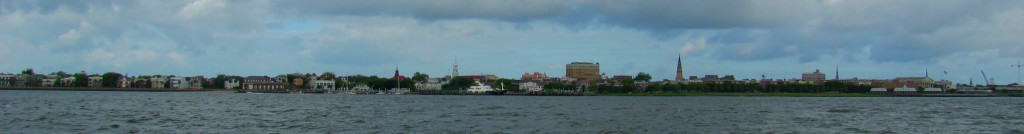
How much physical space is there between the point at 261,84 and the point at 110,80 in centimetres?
3841

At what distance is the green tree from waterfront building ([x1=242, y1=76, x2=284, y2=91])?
106 feet

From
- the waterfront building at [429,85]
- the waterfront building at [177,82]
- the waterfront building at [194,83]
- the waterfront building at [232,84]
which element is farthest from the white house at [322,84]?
the waterfront building at [177,82]

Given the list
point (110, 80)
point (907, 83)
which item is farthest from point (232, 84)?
point (907, 83)

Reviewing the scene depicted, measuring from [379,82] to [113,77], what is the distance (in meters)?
63.2

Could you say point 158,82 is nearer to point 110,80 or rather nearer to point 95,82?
point 110,80

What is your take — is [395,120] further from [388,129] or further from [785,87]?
[785,87]

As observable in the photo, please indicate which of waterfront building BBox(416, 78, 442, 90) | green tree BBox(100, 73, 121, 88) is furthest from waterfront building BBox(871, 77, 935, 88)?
green tree BBox(100, 73, 121, 88)

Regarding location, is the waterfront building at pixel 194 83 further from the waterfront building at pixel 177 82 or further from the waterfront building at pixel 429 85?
the waterfront building at pixel 429 85

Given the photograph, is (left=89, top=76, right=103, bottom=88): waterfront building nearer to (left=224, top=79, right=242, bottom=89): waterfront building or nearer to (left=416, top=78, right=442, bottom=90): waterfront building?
(left=224, top=79, right=242, bottom=89): waterfront building

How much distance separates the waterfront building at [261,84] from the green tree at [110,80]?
3240 cm

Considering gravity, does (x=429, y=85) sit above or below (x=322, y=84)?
below

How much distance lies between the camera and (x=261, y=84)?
175m

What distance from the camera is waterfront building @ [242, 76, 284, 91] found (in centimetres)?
17288

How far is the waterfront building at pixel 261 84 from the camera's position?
17288cm
